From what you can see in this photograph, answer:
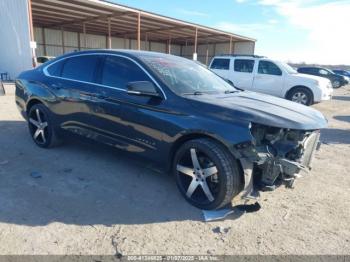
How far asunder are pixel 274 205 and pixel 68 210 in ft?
7.89

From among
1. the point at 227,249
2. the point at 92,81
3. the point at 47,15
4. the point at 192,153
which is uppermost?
the point at 47,15

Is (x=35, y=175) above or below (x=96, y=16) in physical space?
below

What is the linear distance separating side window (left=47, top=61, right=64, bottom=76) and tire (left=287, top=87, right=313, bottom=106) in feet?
29.8

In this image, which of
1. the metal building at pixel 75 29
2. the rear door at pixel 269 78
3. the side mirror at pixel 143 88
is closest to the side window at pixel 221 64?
the rear door at pixel 269 78

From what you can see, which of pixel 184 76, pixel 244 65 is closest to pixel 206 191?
pixel 184 76

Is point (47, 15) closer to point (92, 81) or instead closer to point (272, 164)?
point (92, 81)

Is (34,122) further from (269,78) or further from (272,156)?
(269,78)

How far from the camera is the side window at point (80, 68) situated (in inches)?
171

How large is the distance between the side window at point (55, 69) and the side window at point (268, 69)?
29.2 ft

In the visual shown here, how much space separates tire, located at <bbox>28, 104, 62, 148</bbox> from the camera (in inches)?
196

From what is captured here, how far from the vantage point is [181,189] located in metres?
3.55

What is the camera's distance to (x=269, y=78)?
11672mm

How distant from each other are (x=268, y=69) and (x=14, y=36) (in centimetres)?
1366

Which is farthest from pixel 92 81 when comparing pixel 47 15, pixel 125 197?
pixel 47 15
